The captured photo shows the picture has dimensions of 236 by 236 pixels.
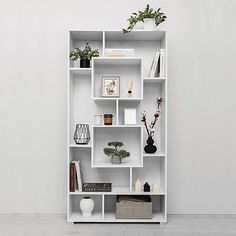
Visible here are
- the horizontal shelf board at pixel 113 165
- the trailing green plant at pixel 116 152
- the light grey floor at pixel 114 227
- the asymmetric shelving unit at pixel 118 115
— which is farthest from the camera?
the asymmetric shelving unit at pixel 118 115

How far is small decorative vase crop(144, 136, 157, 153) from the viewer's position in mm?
3197

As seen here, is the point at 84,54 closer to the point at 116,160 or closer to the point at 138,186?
the point at 116,160

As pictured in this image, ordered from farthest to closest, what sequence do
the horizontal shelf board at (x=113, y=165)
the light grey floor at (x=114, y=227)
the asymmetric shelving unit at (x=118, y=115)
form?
the asymmetric shelving unit at (x=118, y=115) < the horizontal shelf board at (x=113, y=165) < the light grey floor at (x=114, y=227)

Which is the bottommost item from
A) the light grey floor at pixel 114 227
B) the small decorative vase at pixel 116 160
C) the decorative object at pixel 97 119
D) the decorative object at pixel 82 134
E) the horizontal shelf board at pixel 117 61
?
the light grey floor at pixel 114 227

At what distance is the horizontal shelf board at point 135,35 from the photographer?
317cm

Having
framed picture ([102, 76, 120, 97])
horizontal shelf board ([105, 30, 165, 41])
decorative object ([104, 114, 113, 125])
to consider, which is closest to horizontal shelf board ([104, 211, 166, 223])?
decorative object ([104, 114, 113, 125])

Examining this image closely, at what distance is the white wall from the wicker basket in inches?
14.3

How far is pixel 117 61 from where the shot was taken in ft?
10.6

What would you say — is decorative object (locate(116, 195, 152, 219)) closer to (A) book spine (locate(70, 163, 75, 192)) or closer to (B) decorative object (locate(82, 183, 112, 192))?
(B) decorative object (locate(82, 183, 112, 192))

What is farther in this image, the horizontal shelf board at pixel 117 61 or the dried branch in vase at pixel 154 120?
the dried branch in vase at pixel 154 120

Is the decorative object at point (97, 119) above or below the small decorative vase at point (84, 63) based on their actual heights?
below

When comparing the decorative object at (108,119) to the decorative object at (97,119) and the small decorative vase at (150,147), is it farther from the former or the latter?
the small decorative vase at (150,147)
